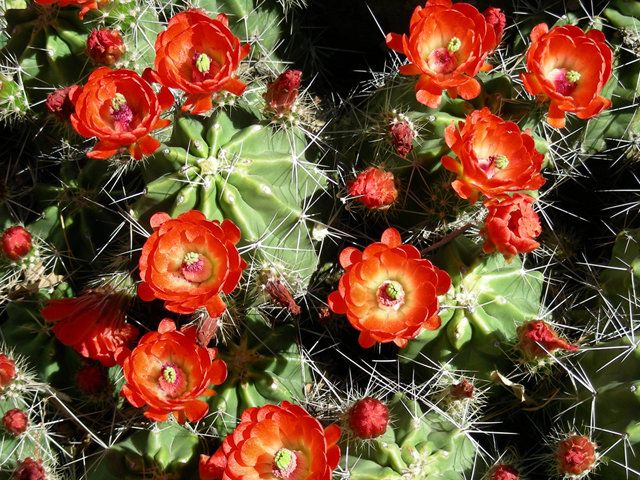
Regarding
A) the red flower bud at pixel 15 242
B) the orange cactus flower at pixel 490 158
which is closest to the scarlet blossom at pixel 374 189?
the orange cactus flower at pixel 490 158

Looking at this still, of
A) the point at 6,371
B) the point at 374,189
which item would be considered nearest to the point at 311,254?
the point at 374,189

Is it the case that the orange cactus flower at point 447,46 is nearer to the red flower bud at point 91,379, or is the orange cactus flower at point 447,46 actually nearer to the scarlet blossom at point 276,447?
the scarlet blossom at point 276,447

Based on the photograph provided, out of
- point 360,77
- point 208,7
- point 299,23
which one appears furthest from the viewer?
point 360,77

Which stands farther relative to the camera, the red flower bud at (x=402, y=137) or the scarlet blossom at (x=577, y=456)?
the red flower bud at (x=402, y=137)

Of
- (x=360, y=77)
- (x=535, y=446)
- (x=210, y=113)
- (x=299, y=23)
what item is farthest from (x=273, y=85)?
(x=535, y=446)

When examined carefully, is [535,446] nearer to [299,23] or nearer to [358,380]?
[358,380]

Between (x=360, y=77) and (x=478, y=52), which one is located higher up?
(x=478, y=52)
